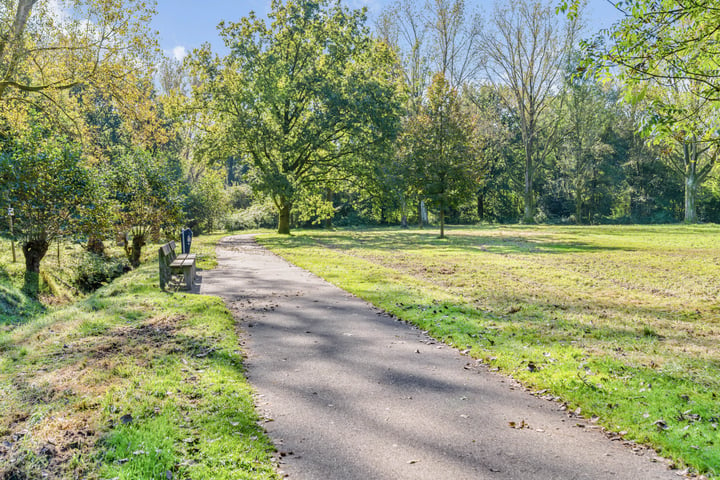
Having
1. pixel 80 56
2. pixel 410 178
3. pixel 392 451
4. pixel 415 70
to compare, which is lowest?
pixel 392 451

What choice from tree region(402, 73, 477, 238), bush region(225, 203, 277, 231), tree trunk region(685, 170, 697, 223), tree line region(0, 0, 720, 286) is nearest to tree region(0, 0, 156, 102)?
tree line region(0, 0, 720, 286)

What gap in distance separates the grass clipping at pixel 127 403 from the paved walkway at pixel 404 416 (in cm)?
35

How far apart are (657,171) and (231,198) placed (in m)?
44.4

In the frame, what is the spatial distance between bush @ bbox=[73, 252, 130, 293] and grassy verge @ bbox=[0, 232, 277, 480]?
761cm

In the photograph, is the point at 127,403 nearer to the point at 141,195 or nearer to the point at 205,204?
the point at 141,195

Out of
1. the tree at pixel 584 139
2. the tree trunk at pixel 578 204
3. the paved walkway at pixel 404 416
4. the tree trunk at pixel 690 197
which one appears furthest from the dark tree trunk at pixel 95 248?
the tree trunk at pixel 578 204

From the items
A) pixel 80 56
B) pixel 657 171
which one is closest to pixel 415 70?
pixel 657 171

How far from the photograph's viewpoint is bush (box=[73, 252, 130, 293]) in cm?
1417

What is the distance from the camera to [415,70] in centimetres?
4375

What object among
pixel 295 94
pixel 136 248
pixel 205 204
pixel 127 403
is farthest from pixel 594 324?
pixel 205 204

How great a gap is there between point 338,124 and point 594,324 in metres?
23.2

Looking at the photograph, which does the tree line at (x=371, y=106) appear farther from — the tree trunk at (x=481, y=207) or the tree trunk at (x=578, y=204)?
the tree trunk at (x=481, y=207)

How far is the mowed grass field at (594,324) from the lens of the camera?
A: 4.18m

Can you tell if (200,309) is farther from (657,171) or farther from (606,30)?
(657,171)
